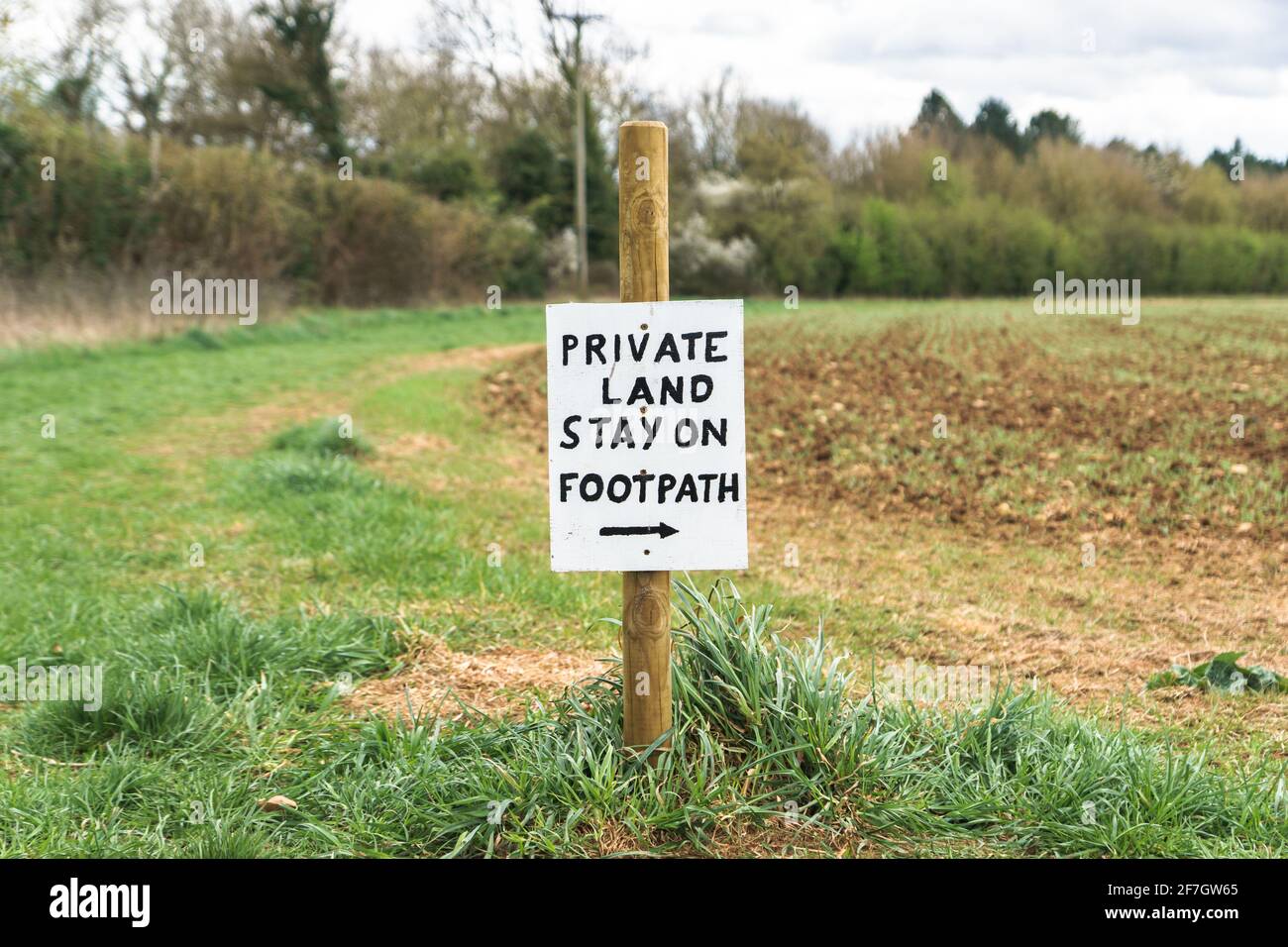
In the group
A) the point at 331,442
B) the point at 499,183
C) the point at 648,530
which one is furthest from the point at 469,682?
the point at 499,183

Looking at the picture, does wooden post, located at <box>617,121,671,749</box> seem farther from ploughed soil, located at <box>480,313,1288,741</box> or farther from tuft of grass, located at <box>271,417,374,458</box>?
tuft of grass, located at <box>271,417,374,458</box>

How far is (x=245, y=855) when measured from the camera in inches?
111

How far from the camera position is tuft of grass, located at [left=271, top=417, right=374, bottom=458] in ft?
29.3

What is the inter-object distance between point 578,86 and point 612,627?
23004 millimetres

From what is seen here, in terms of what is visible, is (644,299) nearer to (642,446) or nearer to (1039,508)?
(642,446)

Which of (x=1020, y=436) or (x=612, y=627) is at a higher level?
(x=1020, y=436)

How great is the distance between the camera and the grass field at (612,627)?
2955mm

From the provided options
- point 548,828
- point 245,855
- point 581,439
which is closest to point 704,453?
point 581,439

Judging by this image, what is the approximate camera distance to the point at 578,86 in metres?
25.5

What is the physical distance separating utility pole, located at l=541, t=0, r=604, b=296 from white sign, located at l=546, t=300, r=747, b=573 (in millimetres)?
24041

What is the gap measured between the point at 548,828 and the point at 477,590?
2.60m

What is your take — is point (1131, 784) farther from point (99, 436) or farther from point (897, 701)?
point (99, 436)

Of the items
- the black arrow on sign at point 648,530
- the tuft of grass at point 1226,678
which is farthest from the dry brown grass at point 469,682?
the tuft of grass at point 1226,678

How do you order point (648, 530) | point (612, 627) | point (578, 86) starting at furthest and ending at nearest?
1. point (578, 86)
2. point (612, 627)
3. point (648, 530)
